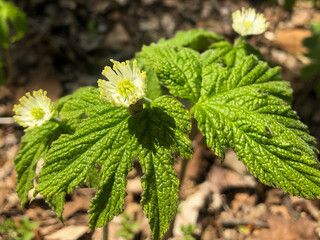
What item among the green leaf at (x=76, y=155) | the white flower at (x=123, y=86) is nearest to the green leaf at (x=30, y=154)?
the green leaf at (x=76, y=155)

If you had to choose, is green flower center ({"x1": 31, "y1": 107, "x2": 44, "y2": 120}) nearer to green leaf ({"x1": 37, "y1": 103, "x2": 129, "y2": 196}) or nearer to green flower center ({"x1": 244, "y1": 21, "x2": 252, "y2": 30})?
green leaf ({"x1": 37, "y1": 103, "x2": 129, "y2": 196})

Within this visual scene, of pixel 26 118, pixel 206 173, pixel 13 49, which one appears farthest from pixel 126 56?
pixel 26 118

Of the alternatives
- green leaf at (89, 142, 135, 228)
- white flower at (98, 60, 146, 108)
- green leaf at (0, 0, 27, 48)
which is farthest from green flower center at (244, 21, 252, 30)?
green leaf at (0, 0, 27, 48)

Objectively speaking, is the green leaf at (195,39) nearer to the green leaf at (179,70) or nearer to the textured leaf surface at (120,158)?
the green leaf at (179,70)

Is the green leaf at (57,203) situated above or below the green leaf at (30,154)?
below

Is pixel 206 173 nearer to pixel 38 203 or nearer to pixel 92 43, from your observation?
pixel 38 203

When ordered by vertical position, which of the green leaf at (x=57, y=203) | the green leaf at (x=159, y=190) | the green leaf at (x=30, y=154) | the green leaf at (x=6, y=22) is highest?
the green leaf at (x=6, y=22)

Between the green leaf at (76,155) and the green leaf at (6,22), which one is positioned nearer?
the green leaf at (76,155)

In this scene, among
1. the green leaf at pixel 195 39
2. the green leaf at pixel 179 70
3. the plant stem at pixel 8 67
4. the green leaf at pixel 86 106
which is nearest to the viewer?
the green leaf at pixel 86 106
